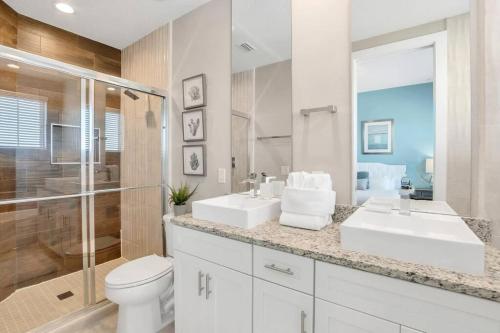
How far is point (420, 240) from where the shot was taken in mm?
822

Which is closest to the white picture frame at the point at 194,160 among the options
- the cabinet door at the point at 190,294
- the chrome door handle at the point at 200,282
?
the cabinet door at the point at 190,294

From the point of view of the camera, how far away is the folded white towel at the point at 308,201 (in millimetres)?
1190

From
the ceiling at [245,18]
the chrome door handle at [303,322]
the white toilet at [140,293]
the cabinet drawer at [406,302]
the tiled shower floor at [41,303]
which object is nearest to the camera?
the cabinet drawer at [406,302]

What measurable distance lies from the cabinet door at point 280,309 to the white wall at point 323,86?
2.20 feet

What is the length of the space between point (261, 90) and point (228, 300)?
4.53ft

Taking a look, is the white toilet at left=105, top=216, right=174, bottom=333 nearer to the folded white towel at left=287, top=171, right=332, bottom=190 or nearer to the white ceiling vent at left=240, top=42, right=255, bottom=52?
the folded white towel at left=287, top=171, right=332, bottom=190

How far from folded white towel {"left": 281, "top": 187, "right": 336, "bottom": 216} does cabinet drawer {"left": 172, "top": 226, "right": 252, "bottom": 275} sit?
314 millimetres

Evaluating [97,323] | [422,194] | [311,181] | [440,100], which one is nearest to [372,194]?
[422,194]

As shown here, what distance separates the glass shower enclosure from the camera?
1.87 m

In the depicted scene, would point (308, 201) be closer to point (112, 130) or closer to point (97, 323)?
point (97, 323)

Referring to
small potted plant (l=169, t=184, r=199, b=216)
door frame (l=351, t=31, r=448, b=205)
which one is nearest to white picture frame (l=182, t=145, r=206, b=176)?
small potted plant (l=169, t=184, r=199, b=216)

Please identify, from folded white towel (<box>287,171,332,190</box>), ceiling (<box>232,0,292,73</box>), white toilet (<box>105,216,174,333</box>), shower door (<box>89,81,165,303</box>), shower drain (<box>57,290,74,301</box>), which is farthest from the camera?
shower door (<box>89,81,165,303</box>)

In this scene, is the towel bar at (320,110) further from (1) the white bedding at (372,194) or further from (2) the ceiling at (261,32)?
(1) the white bedding at (372,194)

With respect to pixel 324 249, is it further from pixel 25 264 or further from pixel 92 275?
pixel 25 264
